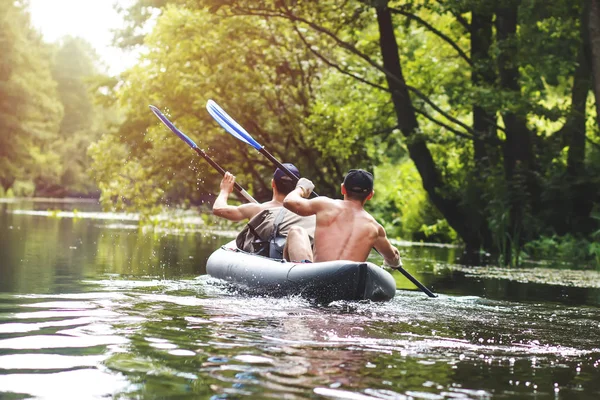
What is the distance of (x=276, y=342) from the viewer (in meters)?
6.05

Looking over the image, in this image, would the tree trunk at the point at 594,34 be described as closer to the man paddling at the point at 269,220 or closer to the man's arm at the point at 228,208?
the man paddling at the point at 269,220

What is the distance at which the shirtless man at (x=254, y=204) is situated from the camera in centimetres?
1027

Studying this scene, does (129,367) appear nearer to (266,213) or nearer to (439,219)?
(266,213)

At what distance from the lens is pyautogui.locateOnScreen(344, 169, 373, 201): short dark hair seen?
850 centimetres

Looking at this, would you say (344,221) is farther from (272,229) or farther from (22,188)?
(22,188)

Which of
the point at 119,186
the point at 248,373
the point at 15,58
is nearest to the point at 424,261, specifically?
the point at 119,186

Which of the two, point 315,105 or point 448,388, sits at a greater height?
point 315,105

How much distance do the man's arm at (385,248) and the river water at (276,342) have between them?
0.38 m

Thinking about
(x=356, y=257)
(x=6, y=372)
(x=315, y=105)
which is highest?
(x=315, y=105)

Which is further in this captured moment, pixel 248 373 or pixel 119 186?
pixel 119 186

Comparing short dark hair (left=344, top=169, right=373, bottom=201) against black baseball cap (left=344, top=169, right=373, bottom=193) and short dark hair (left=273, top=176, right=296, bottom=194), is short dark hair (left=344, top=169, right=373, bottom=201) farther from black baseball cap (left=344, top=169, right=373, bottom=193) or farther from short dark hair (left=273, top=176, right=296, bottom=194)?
short dark hair (left=273, top=176, right=296, bottom=194)

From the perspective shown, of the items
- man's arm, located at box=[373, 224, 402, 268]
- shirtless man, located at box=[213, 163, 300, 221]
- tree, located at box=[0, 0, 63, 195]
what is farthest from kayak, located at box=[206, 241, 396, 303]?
tree, located at box=[0, 0, 63, 195]

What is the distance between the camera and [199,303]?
831 centimetres

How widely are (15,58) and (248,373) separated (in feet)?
169
